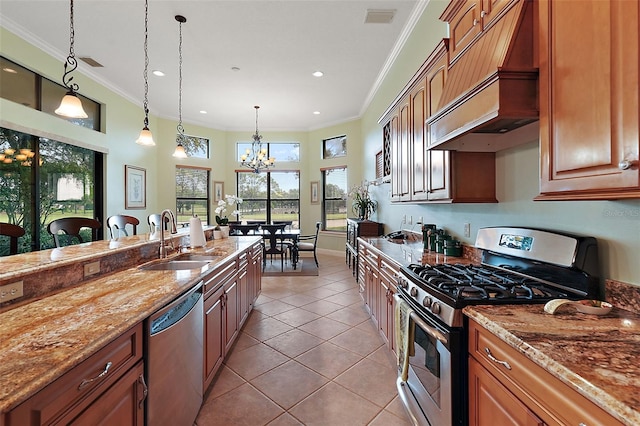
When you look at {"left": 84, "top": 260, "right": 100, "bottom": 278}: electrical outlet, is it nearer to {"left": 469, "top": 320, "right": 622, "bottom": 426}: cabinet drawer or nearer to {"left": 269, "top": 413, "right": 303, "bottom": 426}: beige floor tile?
{"left": 269, "top": 413, "right": 303, "bottom": 426}: beige floor tile

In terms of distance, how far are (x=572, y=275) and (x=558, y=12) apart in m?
1.11

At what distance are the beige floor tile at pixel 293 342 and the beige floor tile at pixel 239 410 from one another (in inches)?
24.5

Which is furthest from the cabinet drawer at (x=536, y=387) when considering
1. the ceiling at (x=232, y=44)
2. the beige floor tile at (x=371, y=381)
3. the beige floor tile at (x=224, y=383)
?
the ceiling at (x=232, y=44)

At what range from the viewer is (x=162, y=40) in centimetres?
395

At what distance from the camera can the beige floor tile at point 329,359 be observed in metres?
2.42

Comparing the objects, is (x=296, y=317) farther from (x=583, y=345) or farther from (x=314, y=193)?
(x=314, y=193)

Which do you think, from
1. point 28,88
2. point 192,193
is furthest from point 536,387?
point 192,193

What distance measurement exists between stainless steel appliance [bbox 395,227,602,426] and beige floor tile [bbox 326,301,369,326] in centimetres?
146

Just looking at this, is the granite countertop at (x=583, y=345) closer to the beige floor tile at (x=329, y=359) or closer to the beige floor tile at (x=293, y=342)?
the beige floor tile at (x=329, y=359)

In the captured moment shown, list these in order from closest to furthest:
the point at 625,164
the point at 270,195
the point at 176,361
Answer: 1. the point at 625,164
2. the point at 176,361
3. the point at 270,195

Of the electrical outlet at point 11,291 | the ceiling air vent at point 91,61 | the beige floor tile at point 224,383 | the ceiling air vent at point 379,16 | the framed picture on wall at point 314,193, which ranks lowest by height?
the beige floor tile at point 224,383

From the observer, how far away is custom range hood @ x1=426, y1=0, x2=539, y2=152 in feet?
4.22

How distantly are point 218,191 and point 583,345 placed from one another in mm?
8081

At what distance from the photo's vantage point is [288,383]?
2244mm
